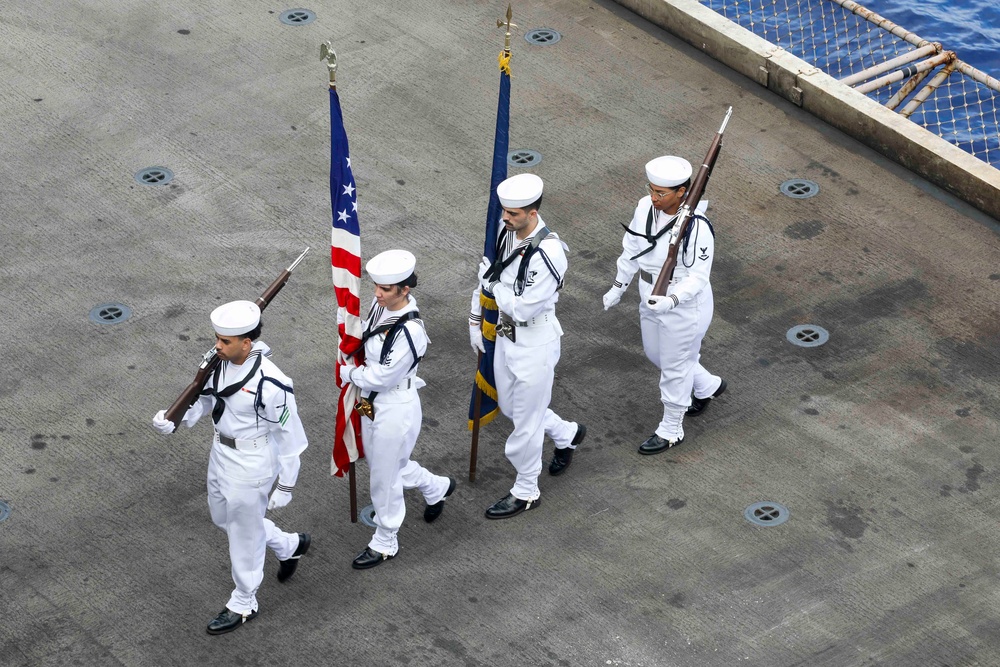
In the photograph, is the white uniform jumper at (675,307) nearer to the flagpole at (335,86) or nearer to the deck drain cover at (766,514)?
the deck drain cover at (766,514)

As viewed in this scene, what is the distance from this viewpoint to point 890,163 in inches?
461

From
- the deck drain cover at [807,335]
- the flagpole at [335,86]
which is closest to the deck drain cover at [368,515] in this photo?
the flagpole at [335,86]

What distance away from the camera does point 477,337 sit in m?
8.74

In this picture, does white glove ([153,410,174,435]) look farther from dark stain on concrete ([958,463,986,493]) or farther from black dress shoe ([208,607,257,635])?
dark stain on concrete ([958,463,986,493])

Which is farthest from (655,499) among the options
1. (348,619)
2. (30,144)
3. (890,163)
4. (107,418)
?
(30,144)

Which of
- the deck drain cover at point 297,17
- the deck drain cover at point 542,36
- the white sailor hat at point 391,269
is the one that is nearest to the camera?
the white sailor hat at point 391,269

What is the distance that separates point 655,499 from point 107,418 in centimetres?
350

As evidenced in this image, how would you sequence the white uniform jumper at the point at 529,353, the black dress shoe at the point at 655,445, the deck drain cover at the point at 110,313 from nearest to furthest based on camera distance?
the white uniform jumper at the point at 529,353 < the black dress shoe at the point at 655,445 < the deck drain cover at the point at 110,313

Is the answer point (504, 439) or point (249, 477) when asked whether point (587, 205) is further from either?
point (249, 477)

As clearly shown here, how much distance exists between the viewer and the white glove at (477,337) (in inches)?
344

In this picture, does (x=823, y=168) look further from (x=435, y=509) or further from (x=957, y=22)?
(x=957, y=22)

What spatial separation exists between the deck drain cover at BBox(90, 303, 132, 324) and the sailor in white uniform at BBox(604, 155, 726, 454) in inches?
135

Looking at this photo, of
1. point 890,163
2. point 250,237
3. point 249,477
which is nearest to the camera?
point 249,477

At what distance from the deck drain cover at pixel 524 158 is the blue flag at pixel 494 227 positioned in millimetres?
2959
